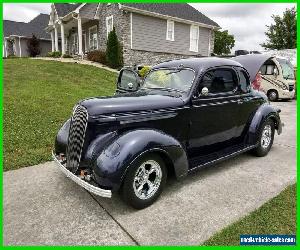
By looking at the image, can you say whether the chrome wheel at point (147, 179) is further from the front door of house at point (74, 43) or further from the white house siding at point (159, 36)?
the front door of house at point (74, 43)

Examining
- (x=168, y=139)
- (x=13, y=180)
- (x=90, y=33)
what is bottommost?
(x=13, y=180)

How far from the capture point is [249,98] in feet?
18.2

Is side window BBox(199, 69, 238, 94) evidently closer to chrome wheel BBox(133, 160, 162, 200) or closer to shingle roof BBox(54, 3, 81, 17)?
chrome wheel BBox(133, 160, 162, 200)

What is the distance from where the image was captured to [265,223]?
3477mm

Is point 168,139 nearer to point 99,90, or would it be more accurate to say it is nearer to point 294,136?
point 294,136

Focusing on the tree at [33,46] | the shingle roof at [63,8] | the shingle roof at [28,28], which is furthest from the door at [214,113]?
the shingle roof at [28,28]

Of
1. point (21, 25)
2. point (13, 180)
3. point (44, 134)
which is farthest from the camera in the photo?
point (21, 25)

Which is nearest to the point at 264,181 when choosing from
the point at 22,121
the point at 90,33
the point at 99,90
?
the point at 22,121

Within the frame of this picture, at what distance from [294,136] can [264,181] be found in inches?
141

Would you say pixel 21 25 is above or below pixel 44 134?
above

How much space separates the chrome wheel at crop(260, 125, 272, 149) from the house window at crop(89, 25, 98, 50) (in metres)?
20.3

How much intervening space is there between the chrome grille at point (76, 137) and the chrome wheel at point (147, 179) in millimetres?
881

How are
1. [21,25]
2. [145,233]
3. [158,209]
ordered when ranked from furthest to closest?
1. [21,25]
2. [158,209]
3. [145,233]

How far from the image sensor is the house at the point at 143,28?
20.2 metres
